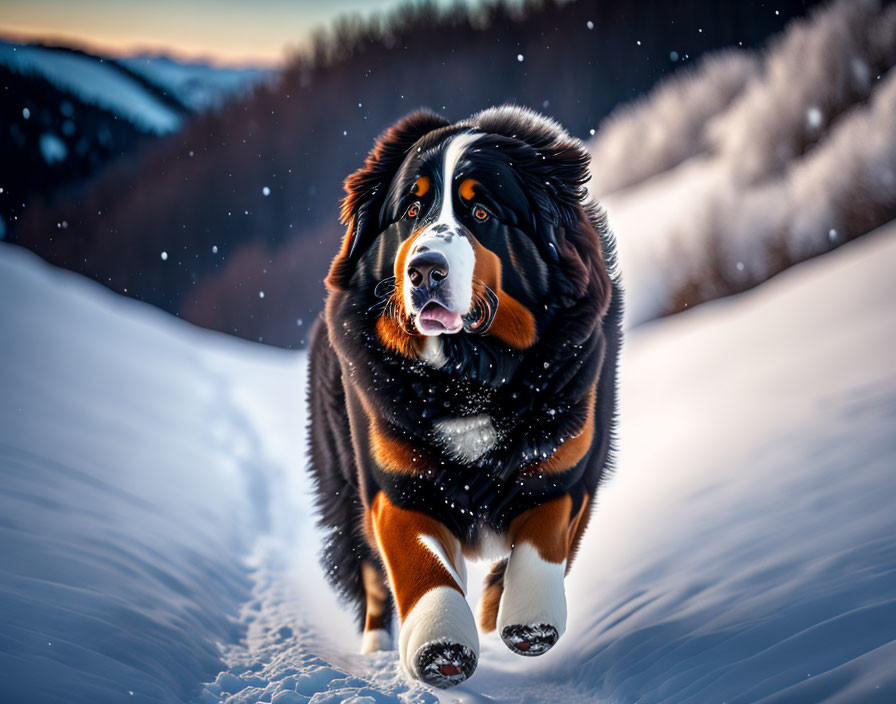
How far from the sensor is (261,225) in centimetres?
346

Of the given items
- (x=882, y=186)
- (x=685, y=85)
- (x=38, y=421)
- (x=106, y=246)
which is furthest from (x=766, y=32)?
(x=38, y=421)

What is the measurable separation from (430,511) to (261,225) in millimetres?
2187

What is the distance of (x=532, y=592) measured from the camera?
1.66 metres

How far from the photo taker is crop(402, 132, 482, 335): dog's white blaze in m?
1.57

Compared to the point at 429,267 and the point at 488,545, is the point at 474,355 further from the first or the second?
the point at 488,545

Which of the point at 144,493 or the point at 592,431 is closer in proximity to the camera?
the point at 592,431

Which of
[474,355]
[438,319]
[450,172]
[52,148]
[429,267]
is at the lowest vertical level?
[474,355]

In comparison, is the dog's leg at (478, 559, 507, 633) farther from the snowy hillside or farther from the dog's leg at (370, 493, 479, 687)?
the snowy hillside

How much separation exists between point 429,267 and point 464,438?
1.74 ft

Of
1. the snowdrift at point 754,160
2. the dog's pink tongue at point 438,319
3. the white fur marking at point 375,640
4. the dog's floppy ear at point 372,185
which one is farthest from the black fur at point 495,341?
the snowdrift at point 754,160

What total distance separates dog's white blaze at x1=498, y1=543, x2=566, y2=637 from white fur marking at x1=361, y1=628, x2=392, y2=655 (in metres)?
0.89

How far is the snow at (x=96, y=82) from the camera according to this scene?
9.37 feet

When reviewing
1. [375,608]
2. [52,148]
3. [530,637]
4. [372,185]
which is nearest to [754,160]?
[372,185]

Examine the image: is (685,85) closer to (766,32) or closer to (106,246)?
(766,32)
